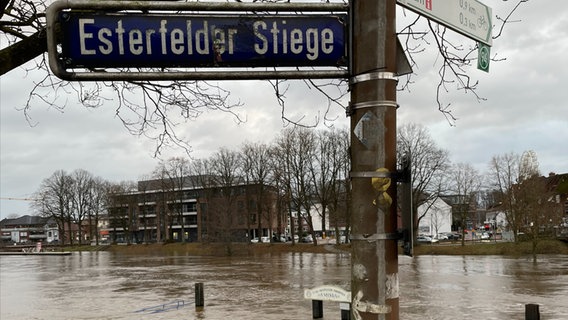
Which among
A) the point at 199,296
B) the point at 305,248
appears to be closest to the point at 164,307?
the point at 199,296

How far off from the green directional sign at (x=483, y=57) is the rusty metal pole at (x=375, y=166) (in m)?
0.80

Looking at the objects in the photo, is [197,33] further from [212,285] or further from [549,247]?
[549,247]

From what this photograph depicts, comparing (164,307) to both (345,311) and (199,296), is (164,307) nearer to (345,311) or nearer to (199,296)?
(199,296)

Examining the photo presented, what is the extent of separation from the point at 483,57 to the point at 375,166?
1129 mm

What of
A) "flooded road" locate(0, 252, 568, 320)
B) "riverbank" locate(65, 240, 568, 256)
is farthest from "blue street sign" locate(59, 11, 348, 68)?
"riverbank" locate(65, 240, 568, 256)

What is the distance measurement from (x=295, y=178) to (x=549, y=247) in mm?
29533

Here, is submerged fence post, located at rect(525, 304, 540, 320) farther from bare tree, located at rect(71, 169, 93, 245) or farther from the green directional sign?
bare tree, located at rect(71, 169, 93, 245)

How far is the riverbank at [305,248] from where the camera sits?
173ft

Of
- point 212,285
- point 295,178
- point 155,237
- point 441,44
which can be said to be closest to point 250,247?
point 295,178

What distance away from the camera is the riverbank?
5269 centimetres

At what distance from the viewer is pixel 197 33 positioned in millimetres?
2721

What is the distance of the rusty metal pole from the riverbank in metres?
36.2

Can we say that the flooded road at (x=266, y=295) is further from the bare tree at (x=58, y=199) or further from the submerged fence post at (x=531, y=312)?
the bare tree at (x=58, y=199)

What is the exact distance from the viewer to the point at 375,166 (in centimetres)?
243
